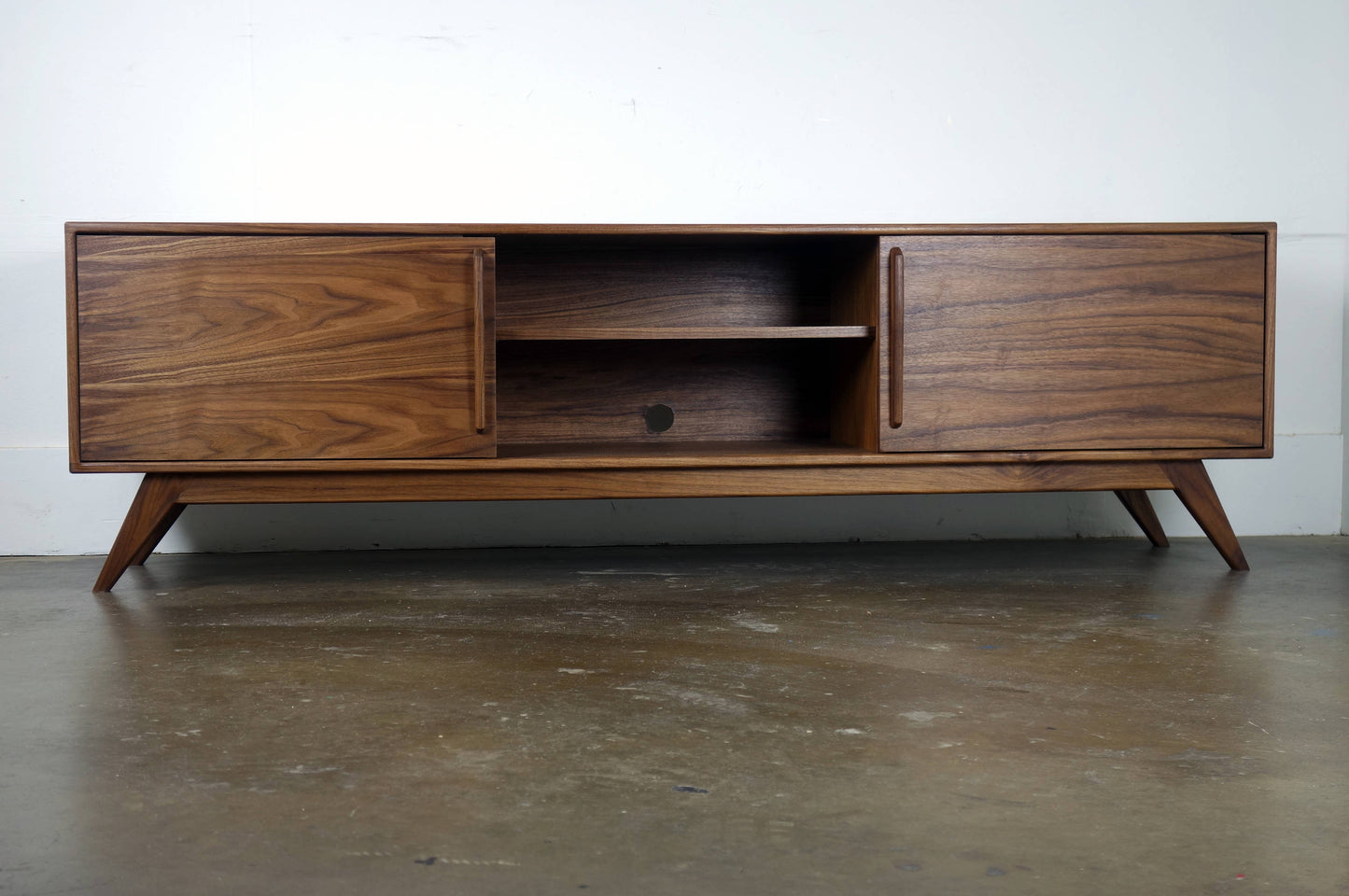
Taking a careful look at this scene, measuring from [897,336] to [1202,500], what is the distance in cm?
66

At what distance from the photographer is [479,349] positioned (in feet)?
5.81

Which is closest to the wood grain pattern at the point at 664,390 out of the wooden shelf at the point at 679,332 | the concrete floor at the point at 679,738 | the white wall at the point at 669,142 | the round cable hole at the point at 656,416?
the round cable hole at the point at 656,416

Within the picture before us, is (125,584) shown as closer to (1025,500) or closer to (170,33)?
(170,33)

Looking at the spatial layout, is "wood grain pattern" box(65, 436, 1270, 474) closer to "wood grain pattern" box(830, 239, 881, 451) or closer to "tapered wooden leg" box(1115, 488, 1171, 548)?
"wood grain pattern" box(830, 239, 881, 451)

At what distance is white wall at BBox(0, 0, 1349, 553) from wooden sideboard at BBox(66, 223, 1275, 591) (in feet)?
1.60

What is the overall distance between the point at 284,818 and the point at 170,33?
6.59ft

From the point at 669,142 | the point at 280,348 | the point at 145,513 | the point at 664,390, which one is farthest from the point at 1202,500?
the point at 145,513

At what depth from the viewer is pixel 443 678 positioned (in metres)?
1.24

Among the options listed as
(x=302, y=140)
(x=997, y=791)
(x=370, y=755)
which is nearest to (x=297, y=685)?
(x=370, y=755)

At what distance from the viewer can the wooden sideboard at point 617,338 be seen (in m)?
1.75

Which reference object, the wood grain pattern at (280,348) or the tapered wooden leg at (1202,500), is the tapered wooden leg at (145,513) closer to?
the wood grain pattern at (280,348)

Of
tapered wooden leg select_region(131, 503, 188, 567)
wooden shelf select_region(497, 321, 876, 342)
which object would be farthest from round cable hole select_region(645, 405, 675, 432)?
tapered wooden leg select_region(131, 503, 188, 567)

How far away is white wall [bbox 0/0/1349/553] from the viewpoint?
2.24 metres

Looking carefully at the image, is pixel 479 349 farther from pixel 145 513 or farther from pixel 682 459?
pixel 145 513
